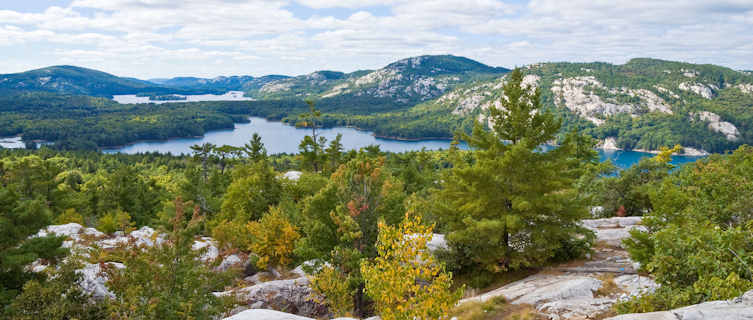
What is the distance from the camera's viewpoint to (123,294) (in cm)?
1243

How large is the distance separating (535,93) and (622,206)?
882 inches

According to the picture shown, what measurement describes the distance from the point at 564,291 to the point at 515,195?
4729mm

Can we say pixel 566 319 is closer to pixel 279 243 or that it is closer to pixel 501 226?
pixel 501 226

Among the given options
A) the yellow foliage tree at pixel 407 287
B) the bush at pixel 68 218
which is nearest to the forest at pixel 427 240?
the yellow foliage tree at pixel 407 287

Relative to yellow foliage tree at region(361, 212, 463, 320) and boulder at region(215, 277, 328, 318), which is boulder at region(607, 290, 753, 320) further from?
boulder at region(215, 277, 328, 318)

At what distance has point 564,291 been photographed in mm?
14484

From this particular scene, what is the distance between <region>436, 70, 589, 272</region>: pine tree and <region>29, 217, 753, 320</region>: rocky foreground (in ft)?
4.74

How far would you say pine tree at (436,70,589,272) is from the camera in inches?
685

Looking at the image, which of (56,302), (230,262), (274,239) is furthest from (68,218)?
(56,302)

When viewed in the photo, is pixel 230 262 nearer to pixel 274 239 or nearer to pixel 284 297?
pixel 274 239

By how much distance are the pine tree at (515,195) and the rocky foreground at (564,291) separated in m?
1.45

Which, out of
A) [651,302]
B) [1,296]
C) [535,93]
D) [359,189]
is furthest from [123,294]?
[535,93]

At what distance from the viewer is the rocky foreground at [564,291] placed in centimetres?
804

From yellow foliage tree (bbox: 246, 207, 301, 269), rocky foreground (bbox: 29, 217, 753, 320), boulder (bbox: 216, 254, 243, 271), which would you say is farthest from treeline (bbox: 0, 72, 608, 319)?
boulder (bbox: 216, 254, 243, 271)
